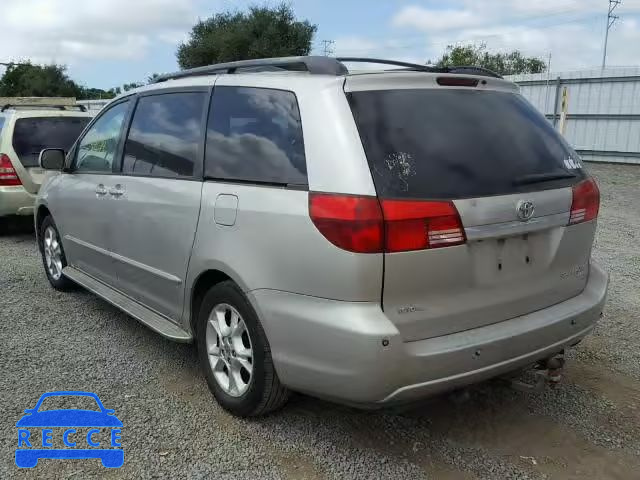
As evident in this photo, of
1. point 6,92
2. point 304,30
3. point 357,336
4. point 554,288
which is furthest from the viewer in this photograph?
point 6,92

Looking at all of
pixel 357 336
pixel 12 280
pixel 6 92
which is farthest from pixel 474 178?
pixel 6 92

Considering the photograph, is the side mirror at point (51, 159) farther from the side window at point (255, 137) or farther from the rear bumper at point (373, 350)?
the rear bumper at point (373, 350)

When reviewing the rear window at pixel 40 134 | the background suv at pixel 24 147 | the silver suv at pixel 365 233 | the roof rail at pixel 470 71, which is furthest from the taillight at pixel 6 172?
the roof rail at pixel 470 71

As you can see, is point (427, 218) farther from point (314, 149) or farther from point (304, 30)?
point (304, 30)

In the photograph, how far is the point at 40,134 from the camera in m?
8.09

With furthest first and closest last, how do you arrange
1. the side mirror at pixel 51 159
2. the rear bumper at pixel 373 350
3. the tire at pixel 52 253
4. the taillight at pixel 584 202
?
the tire at pixel 52 253 → the side mirror at pixel 51 159 → the taillight at pixel 584 202 → the rear bumper at pixel 373 350

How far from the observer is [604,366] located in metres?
3.89

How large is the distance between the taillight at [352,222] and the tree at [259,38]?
3337cm

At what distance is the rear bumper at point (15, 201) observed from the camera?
775 centimetres

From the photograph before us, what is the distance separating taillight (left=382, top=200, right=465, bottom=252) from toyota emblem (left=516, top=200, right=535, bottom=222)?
344 mm

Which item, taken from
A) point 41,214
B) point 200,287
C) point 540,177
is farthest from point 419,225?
point 41,214

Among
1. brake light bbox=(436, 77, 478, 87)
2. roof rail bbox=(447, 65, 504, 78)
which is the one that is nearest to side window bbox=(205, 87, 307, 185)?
brake light bbox=(436, 77, 478, 87)

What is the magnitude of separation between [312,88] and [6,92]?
6377cm

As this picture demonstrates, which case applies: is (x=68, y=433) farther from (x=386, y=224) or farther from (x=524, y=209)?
(x=524, y=209)
